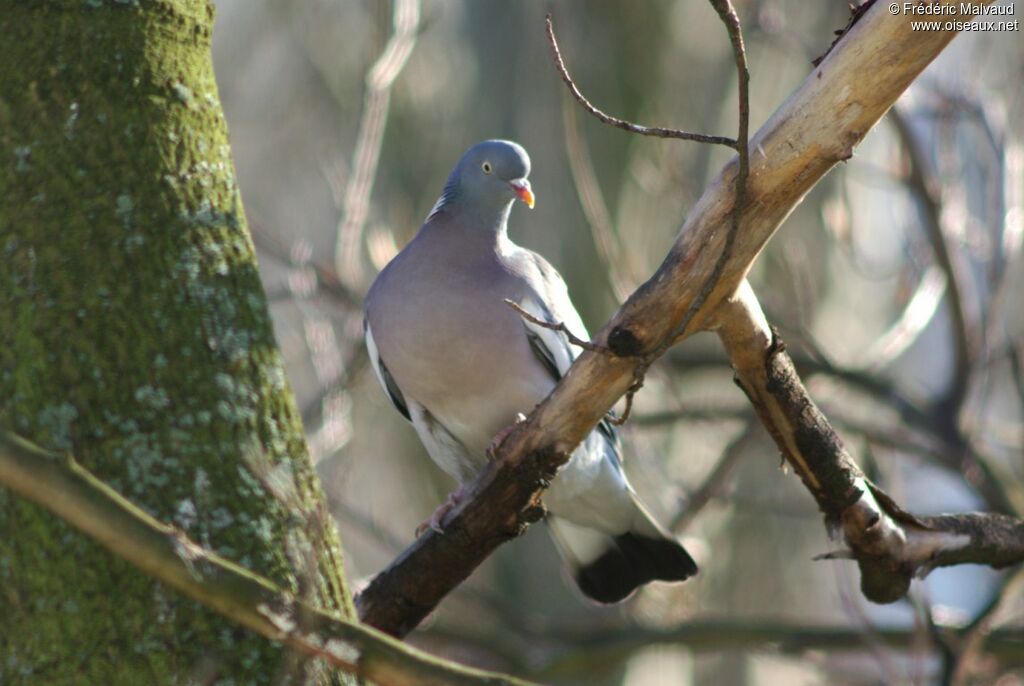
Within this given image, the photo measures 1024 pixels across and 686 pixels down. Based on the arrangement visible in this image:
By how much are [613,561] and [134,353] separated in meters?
2.03

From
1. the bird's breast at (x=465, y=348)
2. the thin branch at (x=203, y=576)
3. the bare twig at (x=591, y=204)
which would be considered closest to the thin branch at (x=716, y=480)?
the bare twig at (x=591, y=204)

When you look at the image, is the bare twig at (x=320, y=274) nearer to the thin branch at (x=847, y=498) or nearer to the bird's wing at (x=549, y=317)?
the bird's wing at (x=549, y=317)

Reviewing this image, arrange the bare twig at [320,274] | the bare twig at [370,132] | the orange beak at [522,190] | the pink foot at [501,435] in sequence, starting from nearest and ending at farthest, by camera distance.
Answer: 1. the pink foot at [501,435]
2. the orange beak at [522,190]
3. the bare twig at [370,132]
4. the bare twig at [320,274]

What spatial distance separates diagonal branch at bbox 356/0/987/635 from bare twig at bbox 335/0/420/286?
6.26 ft

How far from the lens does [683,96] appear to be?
28.7ft

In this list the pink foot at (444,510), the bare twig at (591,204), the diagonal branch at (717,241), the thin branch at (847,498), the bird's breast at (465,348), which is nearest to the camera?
the diagonal branch at (717,241)

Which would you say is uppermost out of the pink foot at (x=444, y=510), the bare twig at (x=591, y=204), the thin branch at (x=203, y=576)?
the thin branch at (x=203, y=576)

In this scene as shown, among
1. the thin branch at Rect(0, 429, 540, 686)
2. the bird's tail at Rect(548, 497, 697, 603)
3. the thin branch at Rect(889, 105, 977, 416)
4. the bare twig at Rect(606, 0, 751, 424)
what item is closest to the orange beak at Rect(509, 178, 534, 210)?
the bird's tail at Rect(548, 497, 697, 603)

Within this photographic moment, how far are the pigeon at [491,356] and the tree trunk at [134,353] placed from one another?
3.55ft

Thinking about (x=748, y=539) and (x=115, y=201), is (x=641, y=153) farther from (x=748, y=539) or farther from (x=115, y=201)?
(x=115, y=201)

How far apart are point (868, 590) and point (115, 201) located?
2066mm

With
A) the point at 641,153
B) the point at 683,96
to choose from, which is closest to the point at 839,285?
the point at 683,96

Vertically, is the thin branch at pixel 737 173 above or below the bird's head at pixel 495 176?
above

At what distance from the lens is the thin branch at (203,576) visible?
1.62m
